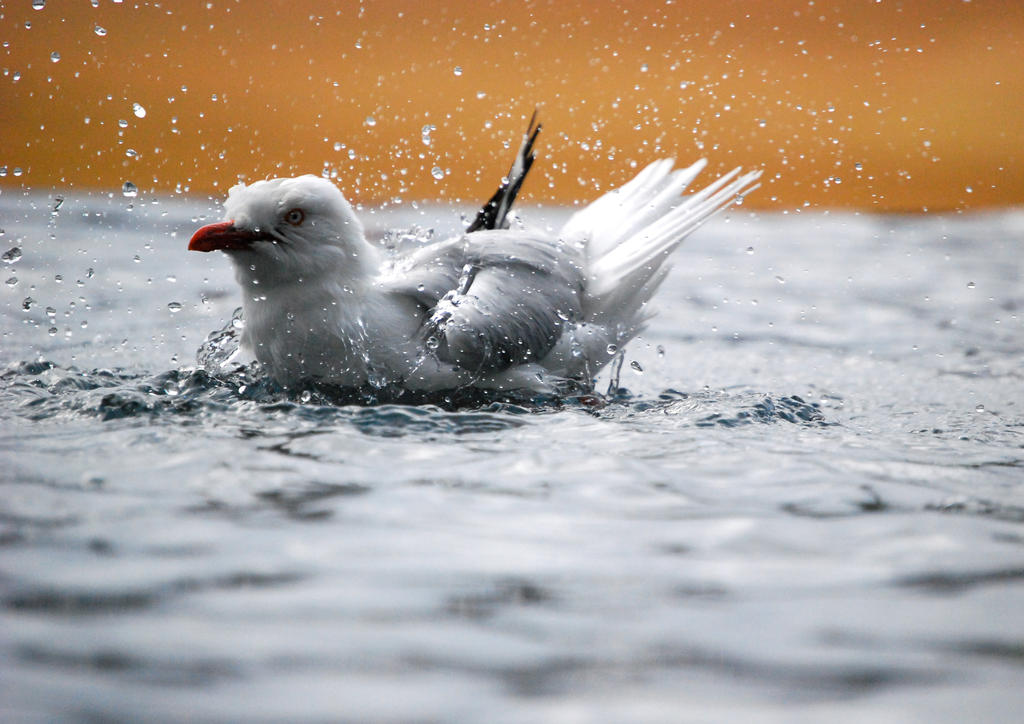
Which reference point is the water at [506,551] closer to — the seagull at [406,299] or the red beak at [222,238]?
the seagull at [406,299]

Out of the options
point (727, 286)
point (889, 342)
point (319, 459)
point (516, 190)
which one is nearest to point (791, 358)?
point (889, 342)

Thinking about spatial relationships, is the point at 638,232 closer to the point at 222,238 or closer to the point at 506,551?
the point at 222,238

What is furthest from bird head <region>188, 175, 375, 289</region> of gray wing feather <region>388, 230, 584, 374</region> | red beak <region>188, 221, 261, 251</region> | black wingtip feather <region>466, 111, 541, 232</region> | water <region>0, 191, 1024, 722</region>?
black wingtip feather <region>466, 111, 541, 232</region>

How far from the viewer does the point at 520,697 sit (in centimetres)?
169

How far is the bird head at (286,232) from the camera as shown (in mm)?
3971

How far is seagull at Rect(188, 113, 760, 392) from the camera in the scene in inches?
159

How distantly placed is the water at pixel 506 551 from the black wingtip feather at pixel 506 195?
1.05 meters

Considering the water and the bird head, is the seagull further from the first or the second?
the water

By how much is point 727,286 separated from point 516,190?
3.84 m

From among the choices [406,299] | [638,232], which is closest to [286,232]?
[406,299]

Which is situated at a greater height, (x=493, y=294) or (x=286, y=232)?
(x=286, y=232)

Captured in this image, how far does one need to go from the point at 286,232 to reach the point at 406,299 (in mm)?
526

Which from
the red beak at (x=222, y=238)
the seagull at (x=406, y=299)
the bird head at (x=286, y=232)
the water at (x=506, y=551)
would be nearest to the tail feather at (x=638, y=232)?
the seagull at (x=406, y=299)

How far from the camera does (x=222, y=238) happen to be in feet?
12.8
